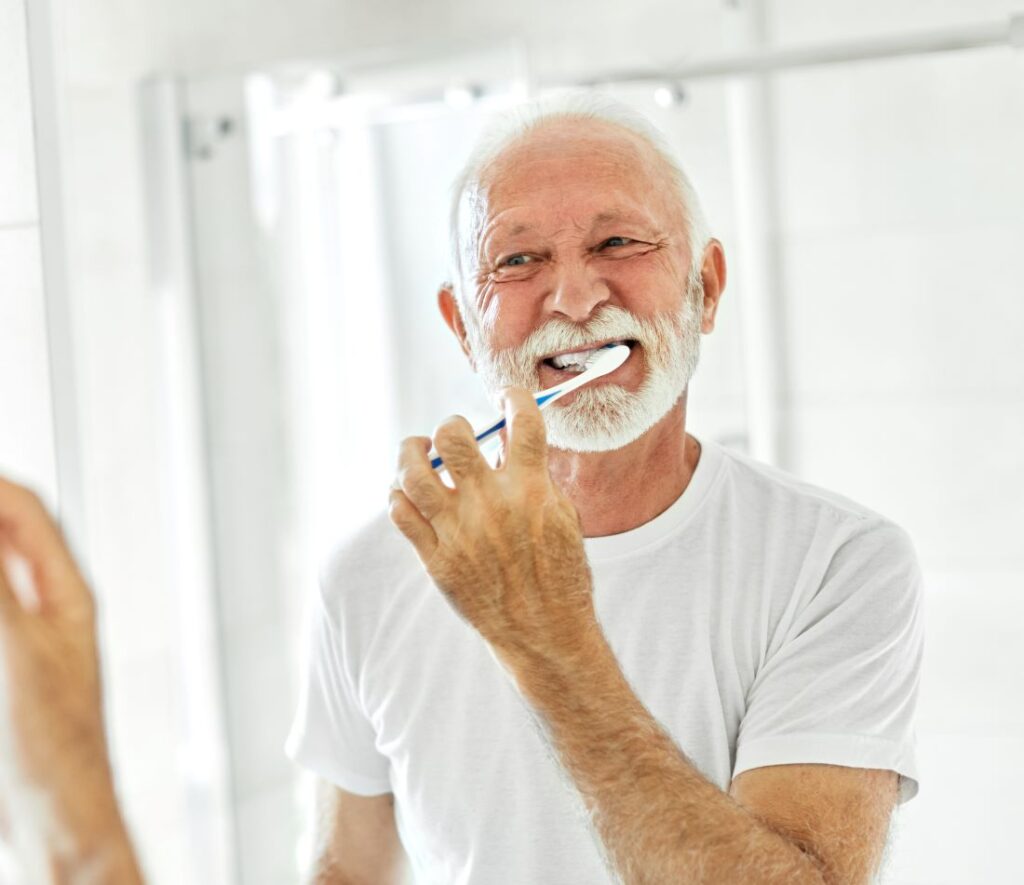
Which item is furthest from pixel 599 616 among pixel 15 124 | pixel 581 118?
pixel 15 124

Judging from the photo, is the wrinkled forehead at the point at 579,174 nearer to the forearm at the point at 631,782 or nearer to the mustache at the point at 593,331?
the mustache at the point at 593,331

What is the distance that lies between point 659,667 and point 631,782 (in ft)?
0.43

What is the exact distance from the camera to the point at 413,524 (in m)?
0.45

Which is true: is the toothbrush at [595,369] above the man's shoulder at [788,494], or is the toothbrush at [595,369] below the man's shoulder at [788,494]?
above

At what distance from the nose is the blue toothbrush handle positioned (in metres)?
0.06

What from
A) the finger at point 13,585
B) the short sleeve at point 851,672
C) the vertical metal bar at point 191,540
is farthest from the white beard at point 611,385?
the vertical metal bar at point 191,540

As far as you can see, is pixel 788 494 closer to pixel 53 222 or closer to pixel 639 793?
pixel 639 793

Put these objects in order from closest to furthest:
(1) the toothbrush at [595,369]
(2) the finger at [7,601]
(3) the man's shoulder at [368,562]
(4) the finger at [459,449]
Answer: (2) the finger at [7,601], (4) the finger at [459,449], (1) the toothbrush at [595,369], (3) the man's shoulder at [368,562]

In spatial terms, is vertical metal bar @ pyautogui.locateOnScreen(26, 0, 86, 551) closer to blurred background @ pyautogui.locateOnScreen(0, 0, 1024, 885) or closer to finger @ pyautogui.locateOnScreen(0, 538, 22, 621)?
blurred background @ pyautogui.locateOnScreen(0, 0, 1024, 885)

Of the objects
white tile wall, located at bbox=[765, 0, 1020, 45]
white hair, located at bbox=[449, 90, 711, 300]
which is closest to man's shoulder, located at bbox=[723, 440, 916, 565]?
white hair, located at bbox=[449, 90, 711, 300]

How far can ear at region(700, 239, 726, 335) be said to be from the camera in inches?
25.0

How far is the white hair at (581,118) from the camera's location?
612 mm

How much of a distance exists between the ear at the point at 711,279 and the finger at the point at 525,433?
0.67ft

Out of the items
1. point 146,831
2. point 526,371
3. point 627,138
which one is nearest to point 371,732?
point 526,371
